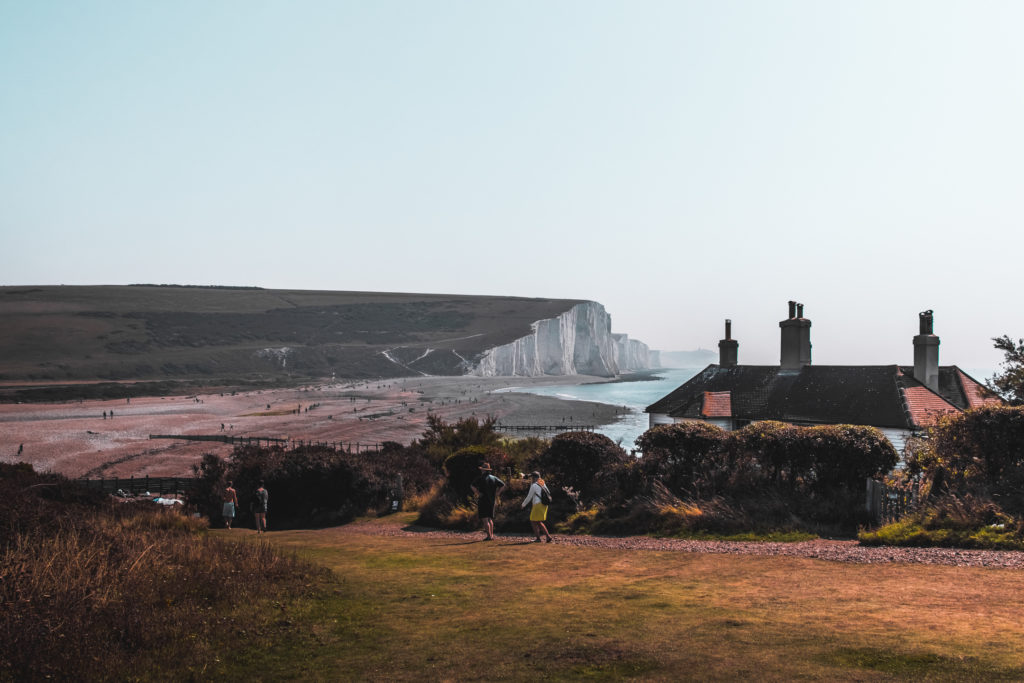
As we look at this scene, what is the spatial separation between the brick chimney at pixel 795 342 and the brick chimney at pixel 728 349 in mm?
2242

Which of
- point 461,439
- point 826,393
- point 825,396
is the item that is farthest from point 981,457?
point 461,439

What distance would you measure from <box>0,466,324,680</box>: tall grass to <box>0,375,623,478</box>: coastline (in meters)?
29.7

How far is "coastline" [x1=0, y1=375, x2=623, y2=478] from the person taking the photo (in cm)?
4972

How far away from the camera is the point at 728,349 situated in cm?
3259

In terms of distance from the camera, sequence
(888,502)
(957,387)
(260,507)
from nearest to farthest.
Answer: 1. (888,502)
2. (260,507)
3. (957,387)

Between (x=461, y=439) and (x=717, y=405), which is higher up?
Result: (x=717, y=405)

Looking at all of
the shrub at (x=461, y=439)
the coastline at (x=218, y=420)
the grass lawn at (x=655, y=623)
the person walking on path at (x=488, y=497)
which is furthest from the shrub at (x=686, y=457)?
A: the coastline at (x=218, y=420)

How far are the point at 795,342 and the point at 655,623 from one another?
2384cm

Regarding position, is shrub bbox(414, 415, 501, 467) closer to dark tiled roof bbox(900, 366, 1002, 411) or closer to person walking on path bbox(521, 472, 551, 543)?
person walking on path bbox(521, 472, 551, 543)

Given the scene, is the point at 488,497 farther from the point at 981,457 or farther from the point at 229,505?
the point at 981,457

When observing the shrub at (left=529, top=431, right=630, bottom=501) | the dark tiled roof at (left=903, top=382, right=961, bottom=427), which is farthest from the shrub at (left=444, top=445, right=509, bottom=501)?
the dark tiled roof at (left=903, top=382, right=961, bottom=427)

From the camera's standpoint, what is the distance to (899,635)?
7660mm

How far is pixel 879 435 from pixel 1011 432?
2.52 metres

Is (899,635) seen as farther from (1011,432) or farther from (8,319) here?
(8,319)
